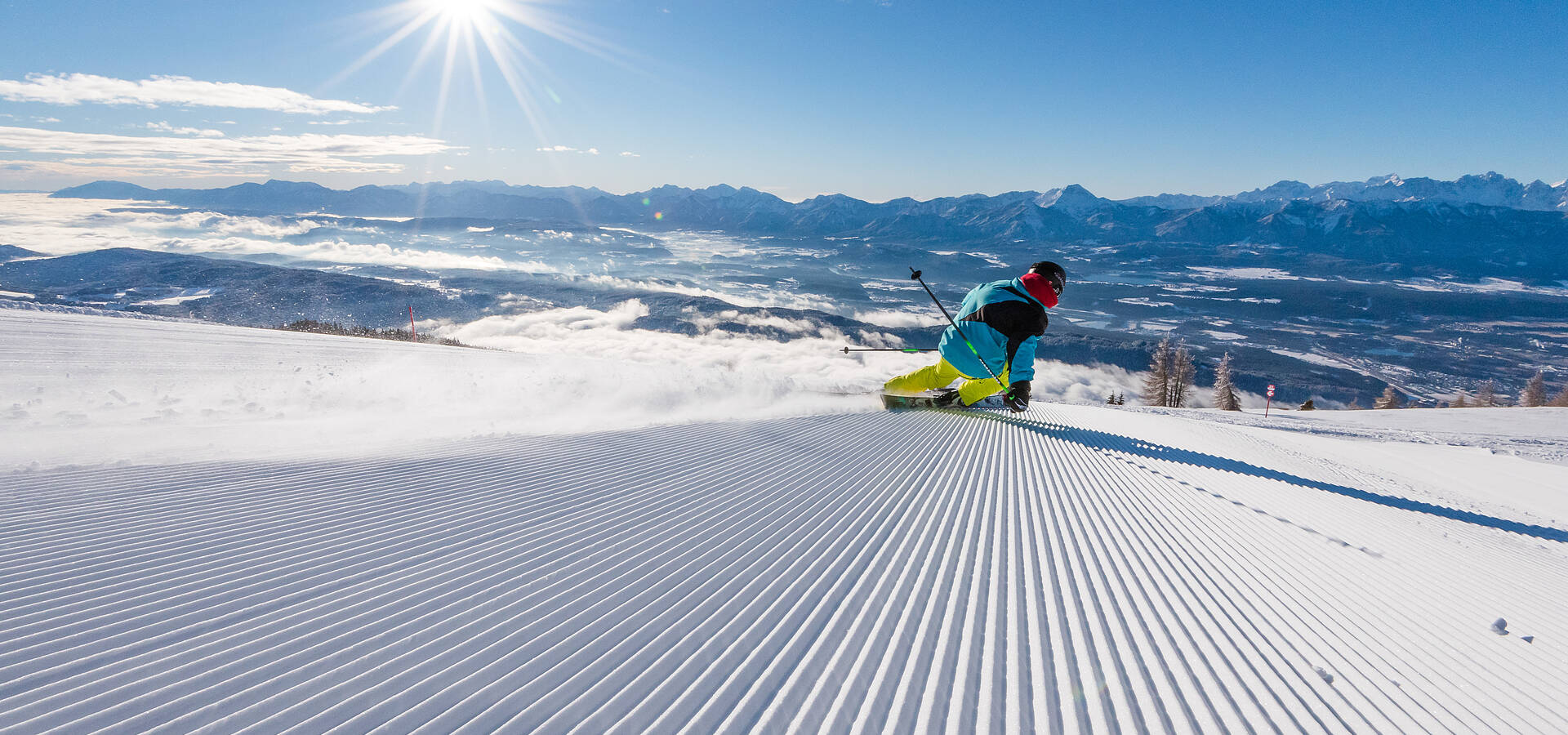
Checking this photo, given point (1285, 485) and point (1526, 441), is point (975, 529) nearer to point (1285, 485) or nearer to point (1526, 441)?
point (1285, 485)

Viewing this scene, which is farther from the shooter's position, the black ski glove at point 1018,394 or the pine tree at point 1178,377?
the pine tree at point 1178,377

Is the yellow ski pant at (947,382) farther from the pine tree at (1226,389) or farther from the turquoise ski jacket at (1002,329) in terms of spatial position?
the pine tree at (1226,389)

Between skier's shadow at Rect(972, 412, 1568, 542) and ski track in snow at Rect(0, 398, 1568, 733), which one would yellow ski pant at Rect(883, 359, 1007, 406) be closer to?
skier's shadow at Rect(972, 412, 1568, 542)

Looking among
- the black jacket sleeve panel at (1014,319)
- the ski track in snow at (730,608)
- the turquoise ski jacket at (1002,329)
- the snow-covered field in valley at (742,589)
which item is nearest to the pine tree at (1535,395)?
the snow-covered field in valley at (742,589)

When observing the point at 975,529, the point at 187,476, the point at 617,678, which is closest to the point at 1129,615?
the point at 975,529

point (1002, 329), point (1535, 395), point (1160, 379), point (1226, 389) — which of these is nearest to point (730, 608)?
point (1002, 329)

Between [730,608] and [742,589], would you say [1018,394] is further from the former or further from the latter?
[730,608]
